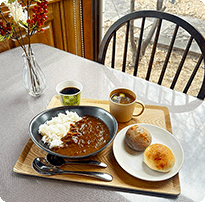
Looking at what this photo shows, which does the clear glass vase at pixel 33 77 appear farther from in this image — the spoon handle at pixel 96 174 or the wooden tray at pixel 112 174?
the spoon handle at pixel 96 174

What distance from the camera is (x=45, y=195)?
2.07 feet

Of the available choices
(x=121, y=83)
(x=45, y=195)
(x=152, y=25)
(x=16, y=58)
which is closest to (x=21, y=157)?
(x=45, y=195)

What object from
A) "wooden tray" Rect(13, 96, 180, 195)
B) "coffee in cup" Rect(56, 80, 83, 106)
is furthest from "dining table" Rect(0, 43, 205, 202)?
"coffee in cup" Rect(56, 80, 83, 106)

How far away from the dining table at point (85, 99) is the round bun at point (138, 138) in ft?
0.30

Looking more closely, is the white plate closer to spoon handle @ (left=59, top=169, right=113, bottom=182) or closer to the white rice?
spoon handle @ (left=59, top=169, right=113, bottom=182)

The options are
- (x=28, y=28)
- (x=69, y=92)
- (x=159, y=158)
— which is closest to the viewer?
(x=159, y=158)

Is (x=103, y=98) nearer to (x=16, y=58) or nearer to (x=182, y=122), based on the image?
(x=182, y=122)

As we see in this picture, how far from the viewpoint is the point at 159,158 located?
67cm

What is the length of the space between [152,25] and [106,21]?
555 mm

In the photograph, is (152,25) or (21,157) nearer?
(21,157)

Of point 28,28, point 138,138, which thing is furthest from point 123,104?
point 28,28

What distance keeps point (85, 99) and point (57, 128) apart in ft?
0.96

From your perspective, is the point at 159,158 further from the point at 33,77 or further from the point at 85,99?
the point at 33,77

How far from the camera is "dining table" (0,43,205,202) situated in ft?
2.08
